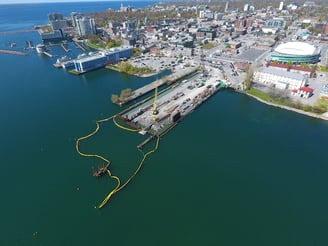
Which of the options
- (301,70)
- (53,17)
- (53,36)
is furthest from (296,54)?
(53,17)

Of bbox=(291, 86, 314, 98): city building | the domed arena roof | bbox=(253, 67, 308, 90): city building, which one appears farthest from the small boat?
the domed arena roof

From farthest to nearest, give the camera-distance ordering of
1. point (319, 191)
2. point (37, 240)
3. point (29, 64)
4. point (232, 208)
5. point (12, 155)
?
point (29, 64), point (12, 155), point (319, 191), point (232, 208), point (37, 240)

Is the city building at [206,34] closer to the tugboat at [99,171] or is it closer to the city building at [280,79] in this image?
the city building at [280,79]

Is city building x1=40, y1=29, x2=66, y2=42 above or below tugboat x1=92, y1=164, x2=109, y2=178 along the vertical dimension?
above

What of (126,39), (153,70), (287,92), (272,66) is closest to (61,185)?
(153,70)

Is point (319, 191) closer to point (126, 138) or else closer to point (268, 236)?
point (268, 236)

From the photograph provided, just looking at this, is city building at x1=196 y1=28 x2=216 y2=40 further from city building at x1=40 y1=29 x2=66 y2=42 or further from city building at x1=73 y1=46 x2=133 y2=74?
city building at x1=40 y1=29 x2=66 y2=42
